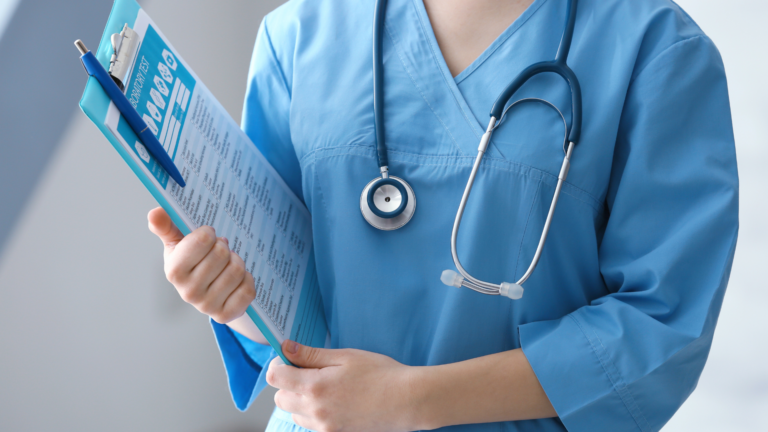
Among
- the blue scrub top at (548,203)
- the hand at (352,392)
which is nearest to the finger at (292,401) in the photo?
the hand at (352,392)

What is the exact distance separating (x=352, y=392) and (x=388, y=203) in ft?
0.78

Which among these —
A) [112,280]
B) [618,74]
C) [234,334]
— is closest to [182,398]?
[112,280]

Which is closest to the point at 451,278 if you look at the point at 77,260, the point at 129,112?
the point at 129,112

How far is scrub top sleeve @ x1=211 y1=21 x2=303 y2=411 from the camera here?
31.8 inches

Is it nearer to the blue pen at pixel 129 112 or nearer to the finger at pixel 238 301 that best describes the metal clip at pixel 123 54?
the blue pen at pixel 129 112

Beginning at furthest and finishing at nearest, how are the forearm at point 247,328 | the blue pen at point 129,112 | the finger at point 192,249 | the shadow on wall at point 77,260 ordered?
the shadow on wall at point 77,260
the forearm at point 247,328
the finger at point 192,249
the blue pen at point 129,112

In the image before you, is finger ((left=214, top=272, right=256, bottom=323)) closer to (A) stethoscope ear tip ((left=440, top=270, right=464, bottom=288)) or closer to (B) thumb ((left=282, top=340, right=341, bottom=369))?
(B) thumb ((left=282, top=340, right=341, bottom=369))

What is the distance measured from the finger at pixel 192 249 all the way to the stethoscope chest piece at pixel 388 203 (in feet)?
0.64

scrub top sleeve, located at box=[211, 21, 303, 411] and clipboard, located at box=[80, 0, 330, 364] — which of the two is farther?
scrub top sleeve, located at box=[211, 21, 303, 411]

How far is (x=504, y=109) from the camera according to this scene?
0.65m

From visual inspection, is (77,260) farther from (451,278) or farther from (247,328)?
(451,278)

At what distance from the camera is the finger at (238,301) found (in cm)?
60

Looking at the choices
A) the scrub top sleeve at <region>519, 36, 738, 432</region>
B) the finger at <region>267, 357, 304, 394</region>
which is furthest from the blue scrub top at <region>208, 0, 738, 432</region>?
the finger at <region>267, 357, 304, 394</region>

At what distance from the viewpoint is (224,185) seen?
2.14 feet
